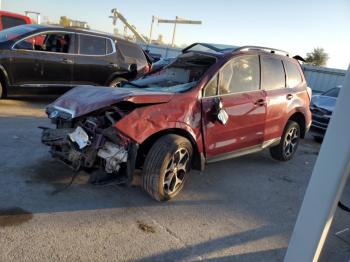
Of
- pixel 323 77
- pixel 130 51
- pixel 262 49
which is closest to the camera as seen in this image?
pixel 262 49

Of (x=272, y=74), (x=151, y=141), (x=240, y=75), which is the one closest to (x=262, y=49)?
(x=272, y=74)

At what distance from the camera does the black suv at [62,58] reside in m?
7.54

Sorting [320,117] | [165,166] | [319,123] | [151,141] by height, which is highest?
[151,141]

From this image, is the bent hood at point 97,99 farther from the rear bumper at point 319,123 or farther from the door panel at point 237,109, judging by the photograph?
the rear bumper at point 319,123

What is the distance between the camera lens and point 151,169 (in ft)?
12.7

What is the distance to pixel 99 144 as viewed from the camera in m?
3.76

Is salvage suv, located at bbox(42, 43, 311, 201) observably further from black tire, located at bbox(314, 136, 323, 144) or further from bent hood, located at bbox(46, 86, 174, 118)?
→ black tire, located at bbox(314, 136, 323, 144)

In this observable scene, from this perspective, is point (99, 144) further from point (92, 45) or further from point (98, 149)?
point (92, 45)

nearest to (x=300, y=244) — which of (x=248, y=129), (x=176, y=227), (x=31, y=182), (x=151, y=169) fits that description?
(x=176, y=227)

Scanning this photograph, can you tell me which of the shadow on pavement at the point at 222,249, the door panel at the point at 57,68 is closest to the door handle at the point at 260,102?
the shadow on pavement at the point at 222,249

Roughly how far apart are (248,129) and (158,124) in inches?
68.2

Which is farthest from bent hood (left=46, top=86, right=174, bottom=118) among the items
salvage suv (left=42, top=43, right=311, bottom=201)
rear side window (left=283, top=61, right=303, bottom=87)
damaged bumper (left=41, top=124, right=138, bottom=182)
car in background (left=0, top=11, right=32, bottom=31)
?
car in background (left=0, top=11, right=32, bottom=31)

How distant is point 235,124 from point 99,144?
196 centimetres

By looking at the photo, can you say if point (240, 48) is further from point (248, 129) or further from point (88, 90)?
point (88, 90)
